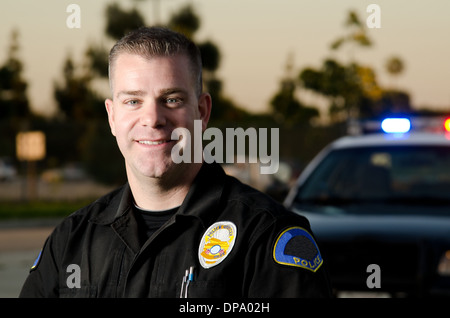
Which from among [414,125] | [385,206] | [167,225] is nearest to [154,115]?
[167,225]

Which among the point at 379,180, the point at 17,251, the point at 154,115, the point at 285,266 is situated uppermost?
the point at 154,115

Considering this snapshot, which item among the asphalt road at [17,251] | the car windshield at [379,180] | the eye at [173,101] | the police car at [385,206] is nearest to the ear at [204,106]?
the eye at [173,101]

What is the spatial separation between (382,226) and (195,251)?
8.77 feet

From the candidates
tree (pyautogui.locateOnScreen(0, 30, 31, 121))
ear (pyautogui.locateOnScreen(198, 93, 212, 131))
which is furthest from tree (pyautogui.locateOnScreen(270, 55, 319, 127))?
ear (pyautogui.locateOnScreen(198, 93, 212, 131))

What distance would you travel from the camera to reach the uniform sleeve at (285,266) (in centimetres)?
223

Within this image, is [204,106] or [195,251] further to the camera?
[204,106]

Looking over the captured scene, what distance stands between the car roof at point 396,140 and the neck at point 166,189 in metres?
3.52

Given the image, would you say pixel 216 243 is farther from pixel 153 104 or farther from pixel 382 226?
pixel 382 226

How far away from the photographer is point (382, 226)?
15.8ft

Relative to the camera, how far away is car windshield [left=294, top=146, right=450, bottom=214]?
17.9 ft

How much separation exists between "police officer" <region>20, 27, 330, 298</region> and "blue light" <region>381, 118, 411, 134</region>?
3.66 m
